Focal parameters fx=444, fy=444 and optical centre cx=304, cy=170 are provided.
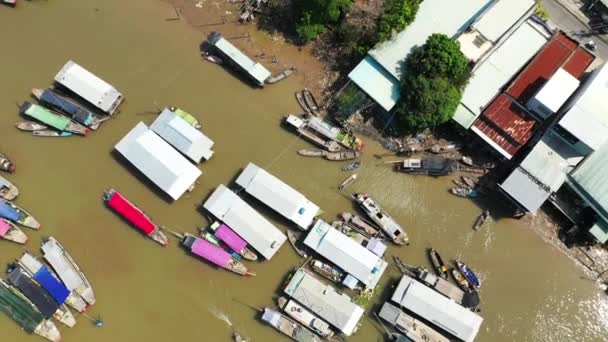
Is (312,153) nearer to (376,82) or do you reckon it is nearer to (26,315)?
(376,82)

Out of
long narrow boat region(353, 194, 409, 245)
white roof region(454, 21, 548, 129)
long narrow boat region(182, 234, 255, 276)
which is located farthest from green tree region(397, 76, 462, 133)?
long narrow boat region(182, 234, 255, 276)

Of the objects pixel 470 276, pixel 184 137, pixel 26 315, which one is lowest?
pixel 26 315

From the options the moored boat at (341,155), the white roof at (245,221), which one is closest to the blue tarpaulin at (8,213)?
the white roof at (245,221)

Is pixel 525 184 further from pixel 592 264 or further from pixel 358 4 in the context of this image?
pixel 358 4

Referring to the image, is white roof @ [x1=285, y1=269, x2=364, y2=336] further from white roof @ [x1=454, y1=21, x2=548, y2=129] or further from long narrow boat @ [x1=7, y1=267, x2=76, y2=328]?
long narrow boat @ [x1=7, y1=267, x2=76, y2=328]

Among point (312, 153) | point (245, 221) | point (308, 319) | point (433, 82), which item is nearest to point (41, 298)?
point (245, 221)

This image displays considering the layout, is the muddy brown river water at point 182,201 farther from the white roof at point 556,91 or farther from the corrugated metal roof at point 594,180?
the white roof at point 556,91
